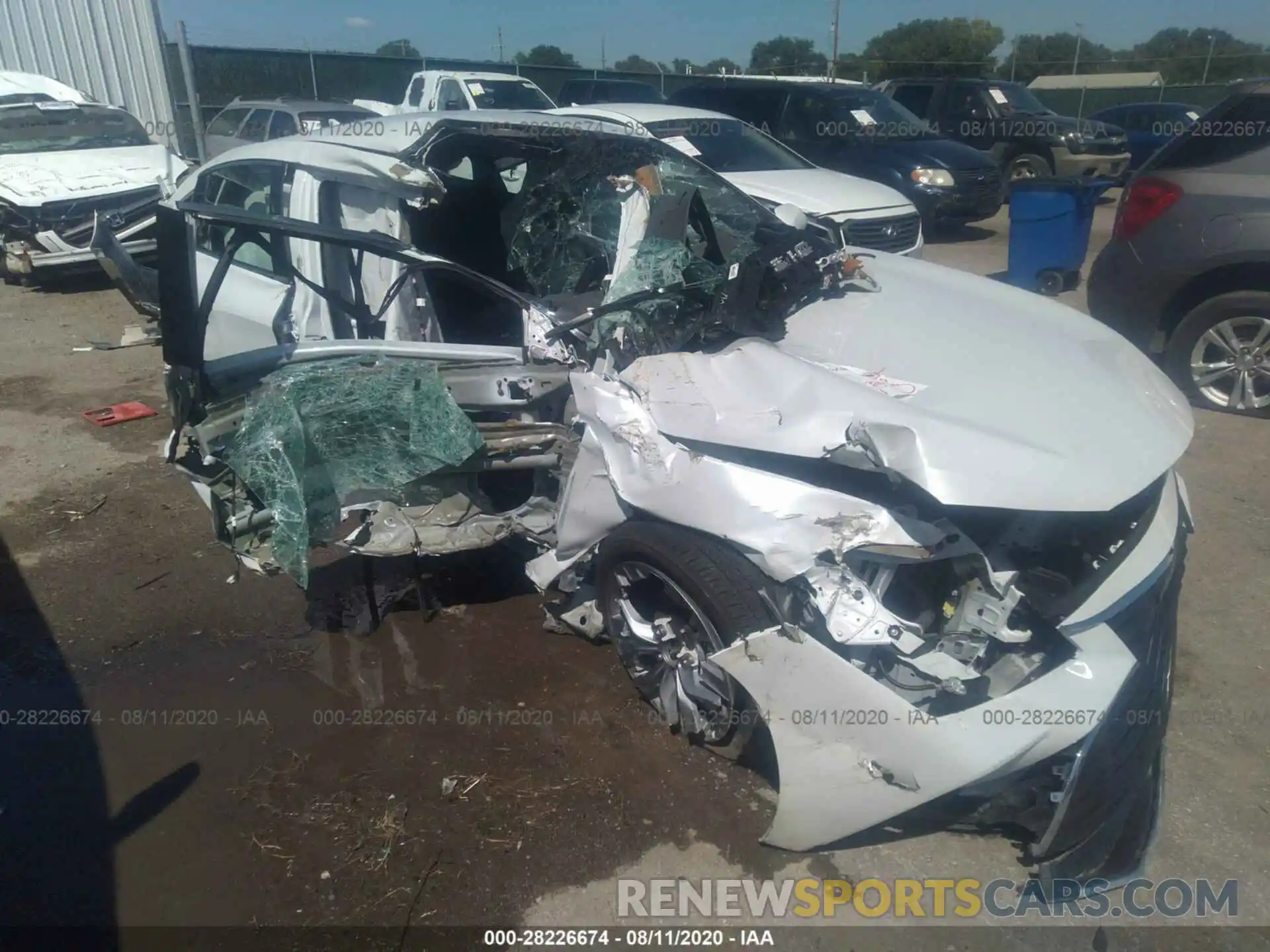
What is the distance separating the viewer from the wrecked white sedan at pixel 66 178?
27.2ft

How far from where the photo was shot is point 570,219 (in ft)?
12.6

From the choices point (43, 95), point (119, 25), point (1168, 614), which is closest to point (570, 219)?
point (1168, 614)

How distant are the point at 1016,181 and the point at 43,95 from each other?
11043mm

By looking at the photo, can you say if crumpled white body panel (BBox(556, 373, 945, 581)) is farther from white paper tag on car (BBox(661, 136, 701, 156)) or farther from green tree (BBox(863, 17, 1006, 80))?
green tree (BBox(863, 17, 1006, 80))

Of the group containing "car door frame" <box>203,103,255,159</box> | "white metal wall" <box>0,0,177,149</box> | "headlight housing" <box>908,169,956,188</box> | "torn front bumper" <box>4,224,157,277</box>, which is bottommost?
"torn front bumper" <box>4,224,157,277</box>

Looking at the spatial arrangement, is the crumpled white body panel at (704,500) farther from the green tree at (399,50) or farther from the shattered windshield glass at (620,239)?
the green tree at (399,50)

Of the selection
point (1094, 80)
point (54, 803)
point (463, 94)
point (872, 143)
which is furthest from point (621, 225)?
point (1094, 80)

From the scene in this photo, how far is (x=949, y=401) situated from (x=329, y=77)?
18.8 meters

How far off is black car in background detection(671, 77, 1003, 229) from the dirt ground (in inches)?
278

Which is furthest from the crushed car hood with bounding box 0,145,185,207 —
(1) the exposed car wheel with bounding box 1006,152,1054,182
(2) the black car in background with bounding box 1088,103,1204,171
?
(2) the black car in background with bounding box 1088,103,1204,171

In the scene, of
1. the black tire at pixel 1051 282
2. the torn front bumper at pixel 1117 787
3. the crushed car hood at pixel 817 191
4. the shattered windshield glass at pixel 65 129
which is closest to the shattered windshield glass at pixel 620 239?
the torn front bumper at pixel 1117 787

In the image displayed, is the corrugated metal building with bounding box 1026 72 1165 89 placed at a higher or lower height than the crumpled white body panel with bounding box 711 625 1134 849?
higher

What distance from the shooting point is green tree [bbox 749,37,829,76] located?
3316cm

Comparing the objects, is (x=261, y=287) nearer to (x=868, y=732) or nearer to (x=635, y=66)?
(x=868, y=732)
